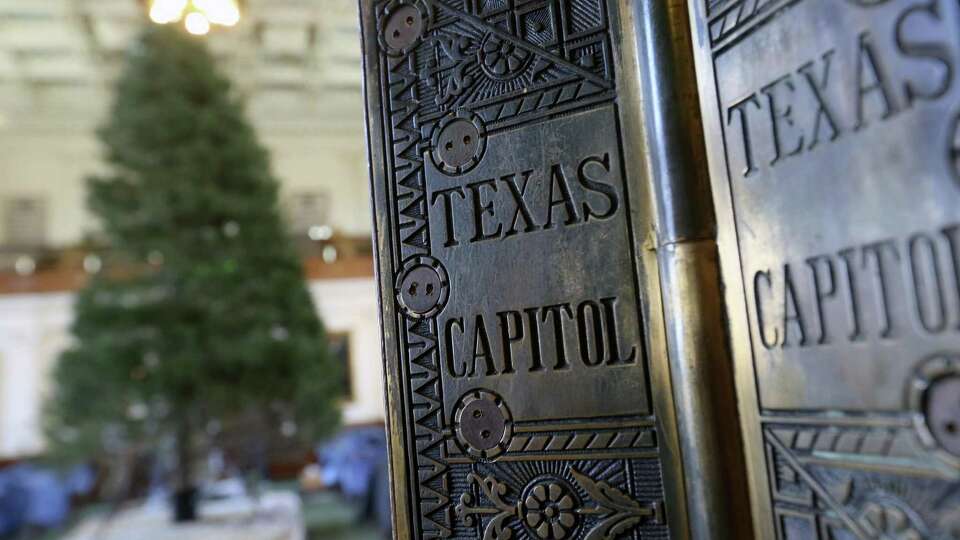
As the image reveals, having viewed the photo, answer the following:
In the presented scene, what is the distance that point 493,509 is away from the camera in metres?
0.67

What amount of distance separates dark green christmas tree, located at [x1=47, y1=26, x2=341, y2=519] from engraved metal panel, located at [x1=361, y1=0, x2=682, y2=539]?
3.32 meters

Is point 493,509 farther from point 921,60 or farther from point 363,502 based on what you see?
point 363,502

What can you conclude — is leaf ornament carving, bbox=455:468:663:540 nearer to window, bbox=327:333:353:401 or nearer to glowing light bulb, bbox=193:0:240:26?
glowing light bulb, bbox=193:0:240:26

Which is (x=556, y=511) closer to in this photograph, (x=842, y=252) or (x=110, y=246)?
(x=842, y=252)

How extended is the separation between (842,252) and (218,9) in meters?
3.20

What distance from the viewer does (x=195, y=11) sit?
311cm

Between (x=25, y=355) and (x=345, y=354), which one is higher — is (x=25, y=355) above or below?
above

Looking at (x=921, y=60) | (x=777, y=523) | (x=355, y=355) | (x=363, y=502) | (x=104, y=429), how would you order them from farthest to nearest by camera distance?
(x=355, y=355) → (x=363, y=502) → (x=104, y=429) → (x=777, y=523) → (x=921, y=60)

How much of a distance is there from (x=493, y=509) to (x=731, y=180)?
1.17 ft

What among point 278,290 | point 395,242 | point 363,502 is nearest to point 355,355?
point 363,502

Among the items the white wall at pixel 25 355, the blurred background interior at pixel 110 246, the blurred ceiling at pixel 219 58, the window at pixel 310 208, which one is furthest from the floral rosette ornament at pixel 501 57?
the window at pixel 310 208

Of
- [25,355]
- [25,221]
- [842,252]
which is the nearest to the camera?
[842,252]

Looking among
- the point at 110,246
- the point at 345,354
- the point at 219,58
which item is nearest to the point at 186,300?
the point at 110,246

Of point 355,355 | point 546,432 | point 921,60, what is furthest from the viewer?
point 355,355
